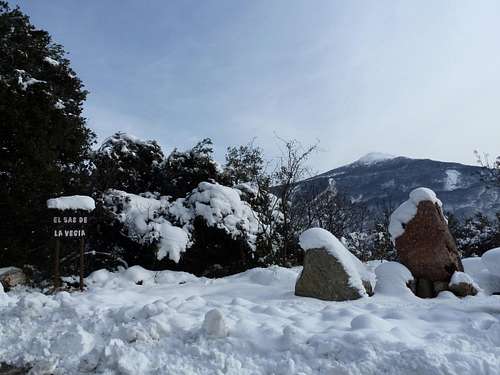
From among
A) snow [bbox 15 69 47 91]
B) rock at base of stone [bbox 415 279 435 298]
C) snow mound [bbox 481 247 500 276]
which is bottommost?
rock at base of stone [bbox 415 279 435 298]

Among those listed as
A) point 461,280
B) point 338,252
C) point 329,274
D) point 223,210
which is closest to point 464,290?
point 461,280

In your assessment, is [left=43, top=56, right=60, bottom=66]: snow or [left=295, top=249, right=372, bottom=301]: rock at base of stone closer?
[left=295, top=249, right=372, bottom=301]: rock at base of stone

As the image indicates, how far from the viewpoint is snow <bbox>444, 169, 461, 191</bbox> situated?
5528 cm

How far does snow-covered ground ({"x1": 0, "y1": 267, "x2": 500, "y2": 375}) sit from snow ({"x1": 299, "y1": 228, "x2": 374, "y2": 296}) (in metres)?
0.76

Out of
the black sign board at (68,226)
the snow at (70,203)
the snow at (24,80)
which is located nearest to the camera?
the black sign board at (68,226)

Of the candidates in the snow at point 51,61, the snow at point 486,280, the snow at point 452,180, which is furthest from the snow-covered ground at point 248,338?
the snow at point 452,180

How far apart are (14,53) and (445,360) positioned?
37.5 ft

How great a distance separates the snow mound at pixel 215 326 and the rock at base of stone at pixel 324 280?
306 cm

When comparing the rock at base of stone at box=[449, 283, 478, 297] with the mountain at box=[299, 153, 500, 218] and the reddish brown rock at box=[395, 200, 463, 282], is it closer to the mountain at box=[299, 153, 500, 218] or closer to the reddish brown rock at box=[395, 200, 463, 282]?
the reddish brown rock at box=[395, 200, 463, 282]

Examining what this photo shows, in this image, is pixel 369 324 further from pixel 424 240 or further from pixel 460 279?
pixel 424 240

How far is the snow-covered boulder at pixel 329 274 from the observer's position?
21.7 ft

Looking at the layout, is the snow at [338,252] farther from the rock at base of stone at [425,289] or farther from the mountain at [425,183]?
the mountain at [425,183]

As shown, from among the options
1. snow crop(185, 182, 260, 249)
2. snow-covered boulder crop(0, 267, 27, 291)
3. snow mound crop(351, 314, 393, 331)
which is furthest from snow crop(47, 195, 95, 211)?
snow mound crop(351, 314, 393, 331)

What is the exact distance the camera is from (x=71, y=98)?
11.6m
